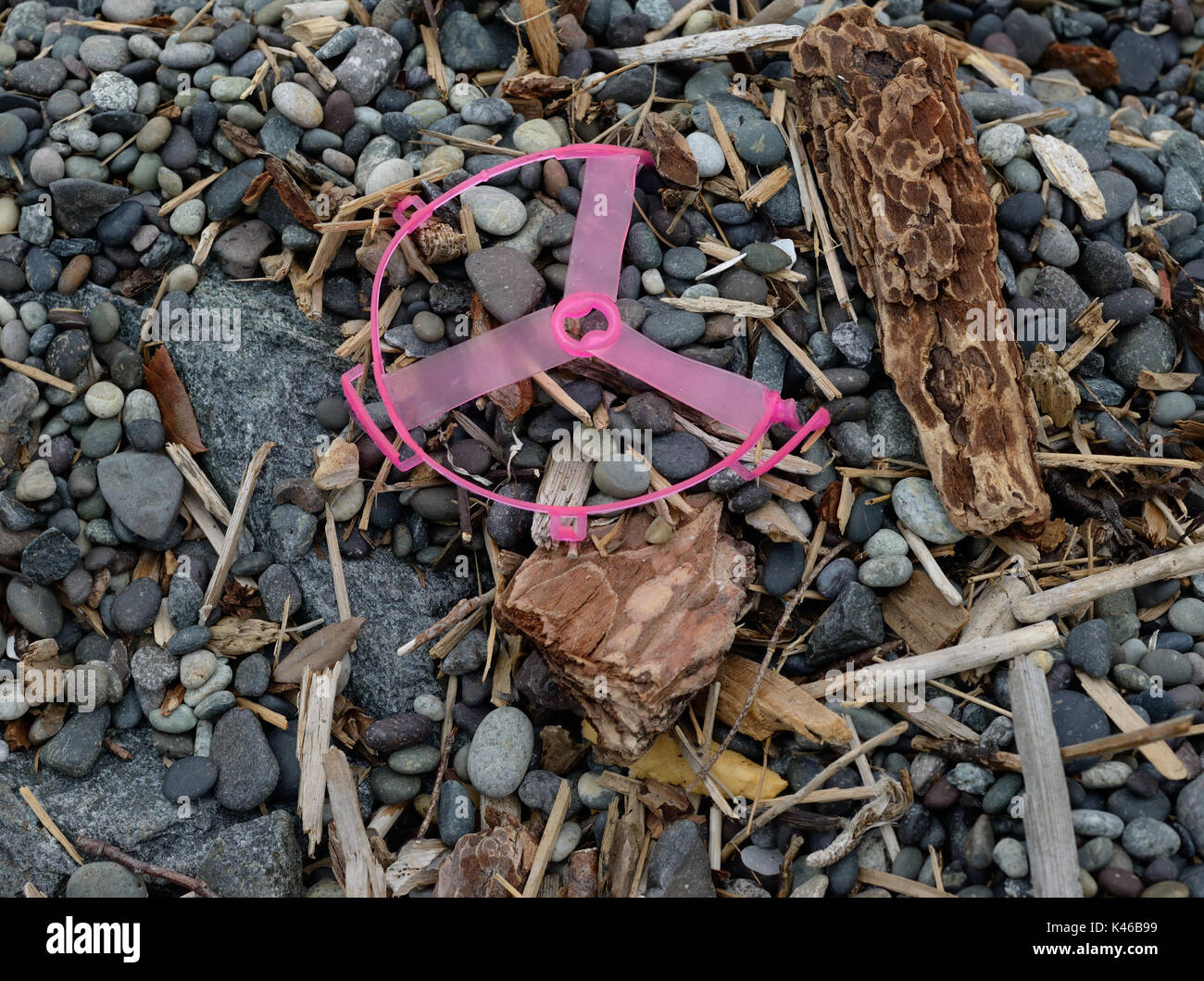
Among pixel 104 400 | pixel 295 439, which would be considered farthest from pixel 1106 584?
pixel 104 400

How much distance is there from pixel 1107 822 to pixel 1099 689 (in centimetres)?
43

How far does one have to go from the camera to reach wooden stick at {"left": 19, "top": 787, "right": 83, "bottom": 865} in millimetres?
3193

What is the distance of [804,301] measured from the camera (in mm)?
3568

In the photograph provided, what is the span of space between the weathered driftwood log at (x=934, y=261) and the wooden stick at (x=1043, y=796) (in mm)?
561

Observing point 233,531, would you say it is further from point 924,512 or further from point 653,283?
point 924,512

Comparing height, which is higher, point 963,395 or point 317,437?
point 963,395

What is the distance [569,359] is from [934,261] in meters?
1.27

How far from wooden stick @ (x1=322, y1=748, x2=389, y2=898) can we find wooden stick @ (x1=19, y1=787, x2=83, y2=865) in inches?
32.9

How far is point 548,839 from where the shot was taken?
319 centimetres

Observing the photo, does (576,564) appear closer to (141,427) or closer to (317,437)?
(317,437)

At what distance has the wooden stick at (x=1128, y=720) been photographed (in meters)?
2.92

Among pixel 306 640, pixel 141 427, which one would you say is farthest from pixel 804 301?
pixel 141 427

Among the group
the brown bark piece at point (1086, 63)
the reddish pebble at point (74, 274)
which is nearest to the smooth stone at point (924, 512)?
the brown bark piece at point (1086, 63)

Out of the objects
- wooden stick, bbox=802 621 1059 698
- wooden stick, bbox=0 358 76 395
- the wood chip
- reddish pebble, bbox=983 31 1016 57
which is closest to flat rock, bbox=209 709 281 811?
wooden stick, bbox=0 358 76 395
